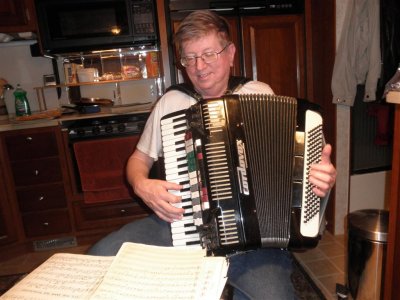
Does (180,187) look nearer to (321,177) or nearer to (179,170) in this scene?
(179,170)

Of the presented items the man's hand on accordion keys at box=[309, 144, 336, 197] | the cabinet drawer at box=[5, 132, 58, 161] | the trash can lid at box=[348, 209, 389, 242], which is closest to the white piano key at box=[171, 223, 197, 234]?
the man's hand on accordion keys at box=[309, 144, 336, 197]

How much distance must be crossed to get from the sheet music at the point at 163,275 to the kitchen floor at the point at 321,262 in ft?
3.48

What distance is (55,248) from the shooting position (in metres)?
2.12

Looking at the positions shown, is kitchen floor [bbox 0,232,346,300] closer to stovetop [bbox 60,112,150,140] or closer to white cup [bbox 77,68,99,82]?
stovetop [bbox 60,112,150,140]

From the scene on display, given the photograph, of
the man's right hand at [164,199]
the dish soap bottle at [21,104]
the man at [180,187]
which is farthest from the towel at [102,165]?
the man's right hand at [164,199]

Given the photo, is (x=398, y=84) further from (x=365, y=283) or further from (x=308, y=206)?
(x=365, y=283)

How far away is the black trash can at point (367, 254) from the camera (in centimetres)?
132

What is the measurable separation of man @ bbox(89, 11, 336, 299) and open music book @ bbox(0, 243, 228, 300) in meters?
0.18

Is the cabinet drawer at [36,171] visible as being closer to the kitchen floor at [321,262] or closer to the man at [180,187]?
the kitchen floor at [321,262]

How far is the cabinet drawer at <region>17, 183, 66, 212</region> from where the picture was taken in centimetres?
198

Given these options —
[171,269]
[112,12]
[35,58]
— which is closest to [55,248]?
[35,58]

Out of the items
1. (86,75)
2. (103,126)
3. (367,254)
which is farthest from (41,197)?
(367,254)

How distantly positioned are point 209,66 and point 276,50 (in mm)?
1133

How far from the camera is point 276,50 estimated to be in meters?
2.04
